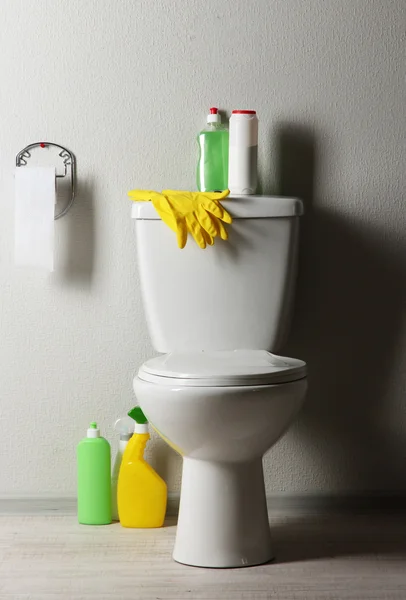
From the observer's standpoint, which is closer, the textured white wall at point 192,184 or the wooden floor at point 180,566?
the wooden floor at point 180,566

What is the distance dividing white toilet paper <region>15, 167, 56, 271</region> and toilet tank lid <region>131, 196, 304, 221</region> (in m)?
0.23

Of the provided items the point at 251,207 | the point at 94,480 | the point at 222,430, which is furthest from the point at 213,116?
the point at 94,480

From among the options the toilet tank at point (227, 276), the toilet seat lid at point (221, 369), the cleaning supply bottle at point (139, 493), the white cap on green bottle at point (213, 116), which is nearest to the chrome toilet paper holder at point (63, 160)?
the toilet tank at point (227, 276)

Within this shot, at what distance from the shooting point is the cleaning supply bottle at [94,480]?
7.11 feet

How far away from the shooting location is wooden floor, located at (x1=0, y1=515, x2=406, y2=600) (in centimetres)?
176

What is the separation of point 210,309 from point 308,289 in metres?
0.32

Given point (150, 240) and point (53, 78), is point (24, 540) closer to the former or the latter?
point (150, 240)

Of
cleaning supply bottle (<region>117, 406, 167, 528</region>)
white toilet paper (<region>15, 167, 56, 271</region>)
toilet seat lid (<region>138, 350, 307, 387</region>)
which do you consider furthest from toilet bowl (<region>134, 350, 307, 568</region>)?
white toilet paper (<region>15, 167, 56, 271</region>)

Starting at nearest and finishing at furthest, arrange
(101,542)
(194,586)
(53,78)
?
(194,586)
(101,542)
(53,78)

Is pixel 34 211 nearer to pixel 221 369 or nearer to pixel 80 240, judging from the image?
pixel 80 240

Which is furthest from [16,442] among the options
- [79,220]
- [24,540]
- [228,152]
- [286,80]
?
[286,80]

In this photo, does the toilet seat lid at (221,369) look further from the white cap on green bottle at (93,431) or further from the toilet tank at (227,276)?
the white cap on green bottle at (93,431)

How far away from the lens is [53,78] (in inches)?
86.4

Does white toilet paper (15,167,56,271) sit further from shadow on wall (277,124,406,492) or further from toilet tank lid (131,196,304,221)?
shadow on wall (277,124,406,492)
